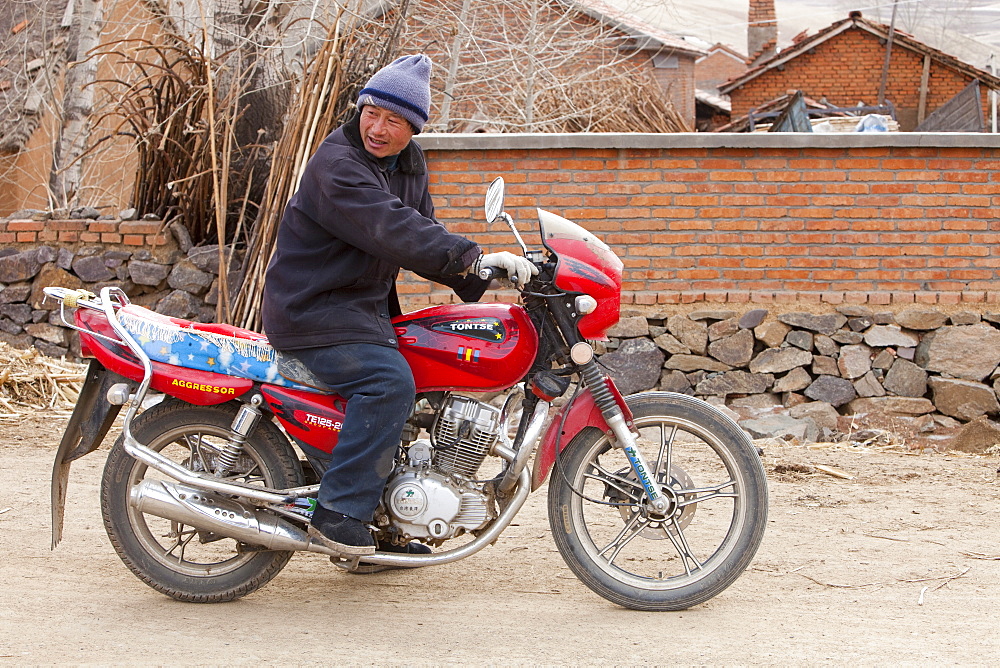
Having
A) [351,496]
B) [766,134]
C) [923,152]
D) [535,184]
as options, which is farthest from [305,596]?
[923,152]

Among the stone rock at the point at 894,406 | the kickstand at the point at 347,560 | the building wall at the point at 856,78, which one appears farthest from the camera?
the building wall at the point at 856,78

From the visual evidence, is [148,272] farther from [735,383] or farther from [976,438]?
[976,438]

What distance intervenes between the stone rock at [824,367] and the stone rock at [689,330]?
0.86 metres

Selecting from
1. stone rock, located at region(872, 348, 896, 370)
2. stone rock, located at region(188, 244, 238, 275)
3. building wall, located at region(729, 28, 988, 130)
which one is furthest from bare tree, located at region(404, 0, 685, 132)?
building wall, located at region(729, 28, 988, 130)

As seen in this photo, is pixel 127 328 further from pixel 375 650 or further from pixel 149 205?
pixel 149 205

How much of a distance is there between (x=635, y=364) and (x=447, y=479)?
468 cm

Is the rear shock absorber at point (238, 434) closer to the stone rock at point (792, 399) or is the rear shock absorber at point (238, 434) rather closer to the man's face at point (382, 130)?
the man's face at point (382, 130)

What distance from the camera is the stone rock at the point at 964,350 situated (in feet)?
26.3

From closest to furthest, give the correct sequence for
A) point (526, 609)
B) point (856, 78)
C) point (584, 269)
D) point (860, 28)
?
point (584, 269)
point (526, 609)
point (860, 28)
point (856, 78)

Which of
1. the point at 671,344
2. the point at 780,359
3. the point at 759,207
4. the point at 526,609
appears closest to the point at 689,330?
the point at 671,344

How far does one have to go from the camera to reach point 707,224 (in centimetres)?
810

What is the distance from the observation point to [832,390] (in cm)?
822

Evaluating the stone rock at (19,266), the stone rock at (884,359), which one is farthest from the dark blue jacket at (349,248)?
the stone rock at (19,266)

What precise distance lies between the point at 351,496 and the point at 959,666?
205 centimetres
